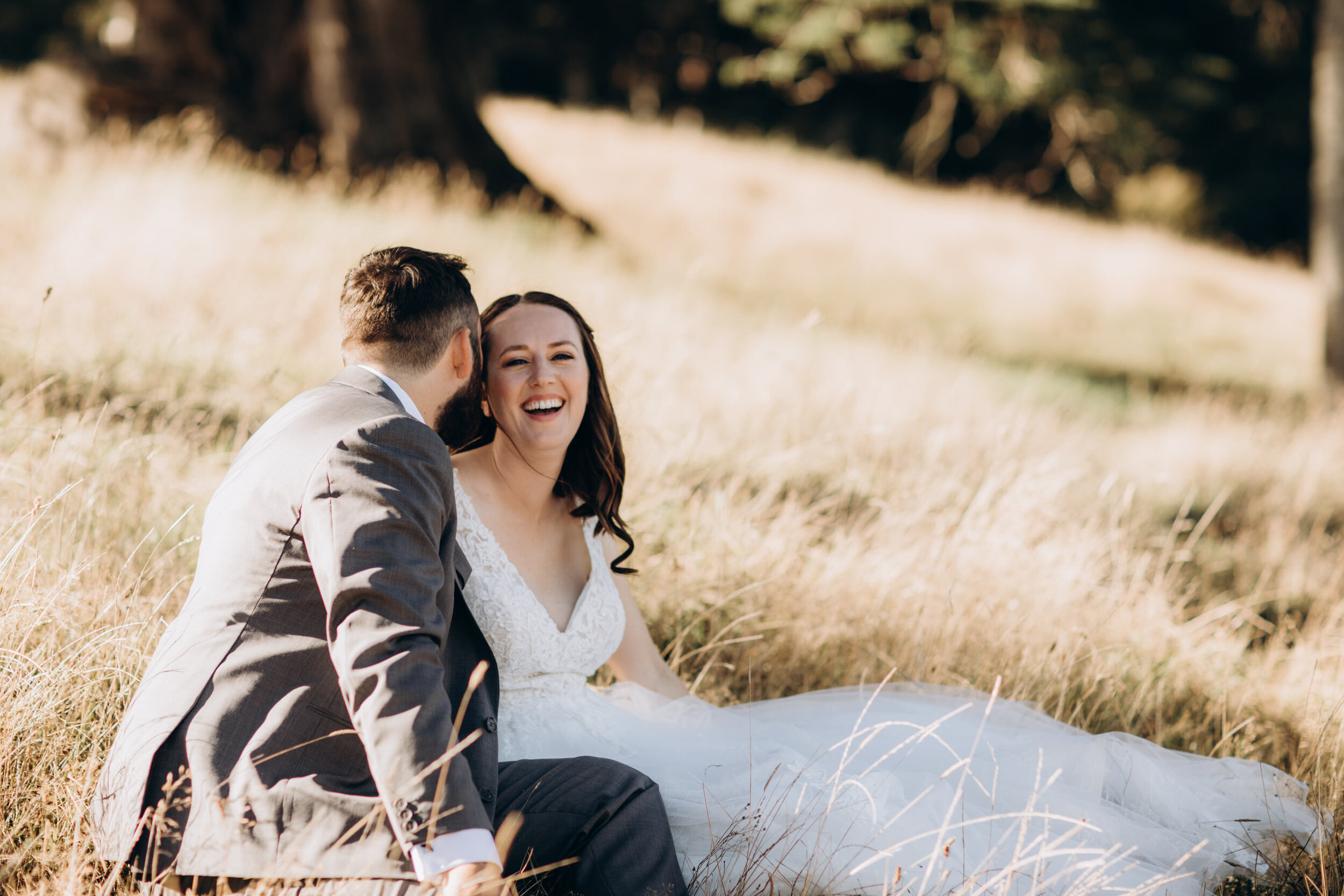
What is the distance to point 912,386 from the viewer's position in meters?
7.05

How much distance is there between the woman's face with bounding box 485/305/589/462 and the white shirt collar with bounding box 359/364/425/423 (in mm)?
672

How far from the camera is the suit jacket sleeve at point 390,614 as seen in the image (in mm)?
1721

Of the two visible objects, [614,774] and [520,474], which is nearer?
[614,774]

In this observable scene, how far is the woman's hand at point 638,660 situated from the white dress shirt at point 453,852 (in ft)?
4.48

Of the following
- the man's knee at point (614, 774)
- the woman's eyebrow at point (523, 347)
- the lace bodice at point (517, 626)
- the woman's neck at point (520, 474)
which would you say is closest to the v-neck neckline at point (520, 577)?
the lace bodice at point (517, 626)

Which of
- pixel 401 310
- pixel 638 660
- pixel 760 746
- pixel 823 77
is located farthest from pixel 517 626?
pixel 823 77

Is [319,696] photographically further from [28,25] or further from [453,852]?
[28,25]

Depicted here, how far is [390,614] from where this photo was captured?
5.75 feet

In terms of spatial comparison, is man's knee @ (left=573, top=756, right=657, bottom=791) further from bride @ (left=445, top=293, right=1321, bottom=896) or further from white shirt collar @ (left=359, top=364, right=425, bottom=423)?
white shirt collar @ (left=359, top=364, right=425, bottom=423)

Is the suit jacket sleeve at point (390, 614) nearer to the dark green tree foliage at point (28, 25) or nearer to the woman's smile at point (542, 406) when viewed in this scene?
the woman's smile at point (542, 406)

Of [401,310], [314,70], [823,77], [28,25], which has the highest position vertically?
[823,77]

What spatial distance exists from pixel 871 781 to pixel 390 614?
140 centimetres

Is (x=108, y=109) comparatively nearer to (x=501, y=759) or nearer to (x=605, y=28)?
(x=501, y=759)

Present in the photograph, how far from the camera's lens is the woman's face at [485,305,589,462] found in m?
2.85
